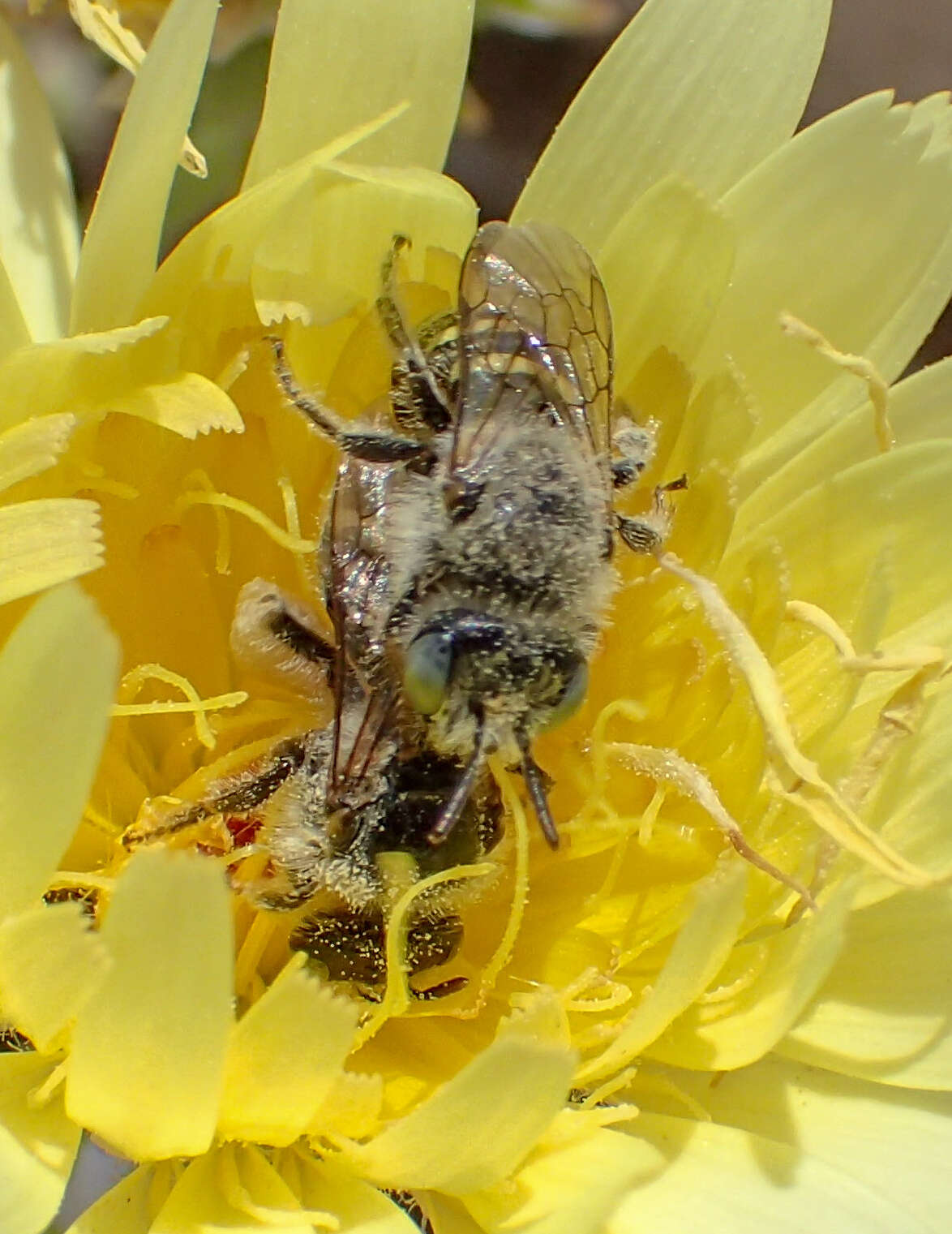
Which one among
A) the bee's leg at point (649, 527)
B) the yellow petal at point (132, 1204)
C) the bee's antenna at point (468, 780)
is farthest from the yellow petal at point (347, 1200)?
the bee's leg at point (649, 527)

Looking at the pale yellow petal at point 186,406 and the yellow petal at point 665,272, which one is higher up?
the yellow petal at point 665,272

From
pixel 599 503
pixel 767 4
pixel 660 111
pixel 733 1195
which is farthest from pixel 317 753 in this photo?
pixel 767 4

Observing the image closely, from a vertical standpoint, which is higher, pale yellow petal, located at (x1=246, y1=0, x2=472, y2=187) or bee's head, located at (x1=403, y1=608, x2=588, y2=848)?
pale yellow petal, located at (x1=246, y1=0, x2=472, y2=187)

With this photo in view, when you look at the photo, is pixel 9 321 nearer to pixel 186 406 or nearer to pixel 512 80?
pixel 186 406

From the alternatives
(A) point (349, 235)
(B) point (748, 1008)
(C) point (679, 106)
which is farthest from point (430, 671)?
(C) point (679, 106)

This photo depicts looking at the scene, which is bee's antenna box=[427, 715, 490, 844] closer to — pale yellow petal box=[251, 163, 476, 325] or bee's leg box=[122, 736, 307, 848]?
bee's leg box=[122, 736, 307, 848]

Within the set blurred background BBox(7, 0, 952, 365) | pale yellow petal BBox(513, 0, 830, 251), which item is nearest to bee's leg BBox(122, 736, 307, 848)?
pale yellow petal BBox(513, 0, 830, 251)

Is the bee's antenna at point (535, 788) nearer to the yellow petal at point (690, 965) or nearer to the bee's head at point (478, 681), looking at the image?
the bee's head at point (478, 681)
